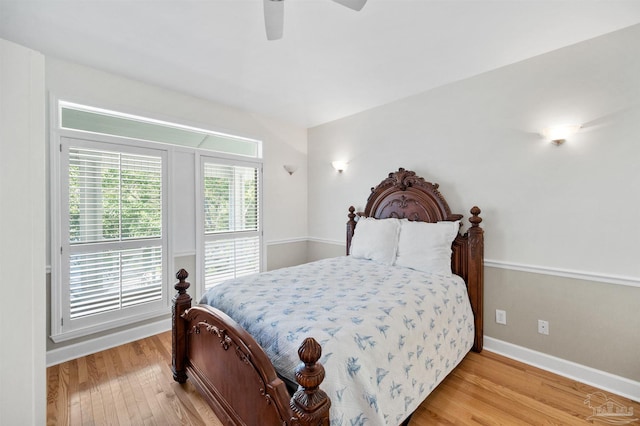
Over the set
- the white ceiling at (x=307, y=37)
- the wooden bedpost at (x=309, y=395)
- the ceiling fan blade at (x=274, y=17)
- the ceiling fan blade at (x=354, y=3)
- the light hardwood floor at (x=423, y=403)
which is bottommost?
the light hardwood floor at (x=423, y=403)

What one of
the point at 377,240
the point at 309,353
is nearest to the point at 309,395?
the point at 309,353

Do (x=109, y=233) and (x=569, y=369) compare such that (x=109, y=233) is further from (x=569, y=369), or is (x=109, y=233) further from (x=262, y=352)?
(x=569, y=369)

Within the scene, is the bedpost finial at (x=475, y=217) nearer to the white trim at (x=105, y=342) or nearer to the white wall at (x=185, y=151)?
the white wall at (x=185, y=151)

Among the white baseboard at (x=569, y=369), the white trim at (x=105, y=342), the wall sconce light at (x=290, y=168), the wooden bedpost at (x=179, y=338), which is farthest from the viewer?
the wall sconce light at (x=290, y=168)

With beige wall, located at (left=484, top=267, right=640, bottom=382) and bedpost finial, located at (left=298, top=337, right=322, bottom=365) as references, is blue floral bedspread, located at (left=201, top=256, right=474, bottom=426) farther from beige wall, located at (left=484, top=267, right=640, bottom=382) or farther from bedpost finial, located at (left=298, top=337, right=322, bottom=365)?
beige wall, located at (left=484, top=267, right=640, bottom=382)

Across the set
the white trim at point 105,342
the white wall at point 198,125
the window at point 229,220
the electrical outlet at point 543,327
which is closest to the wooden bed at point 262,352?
the electrical outlet at point 543,327

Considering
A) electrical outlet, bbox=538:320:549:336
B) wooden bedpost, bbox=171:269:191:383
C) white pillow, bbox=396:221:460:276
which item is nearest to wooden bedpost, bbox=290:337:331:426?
wooden bedpost, bbox=171:269:191:383

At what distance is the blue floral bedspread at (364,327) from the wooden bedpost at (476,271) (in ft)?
0.40

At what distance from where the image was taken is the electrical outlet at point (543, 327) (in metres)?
2.31

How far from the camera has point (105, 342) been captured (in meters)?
2.65

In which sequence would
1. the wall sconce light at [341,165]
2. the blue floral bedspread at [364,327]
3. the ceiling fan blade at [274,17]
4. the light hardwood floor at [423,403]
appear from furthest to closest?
the wall sconce light at [341,165] → the light hardwood floor at [423,403] → the ceiling fan blade at [274,17] → the blue floral bedspread at [364,327]

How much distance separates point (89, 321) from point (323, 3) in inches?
129

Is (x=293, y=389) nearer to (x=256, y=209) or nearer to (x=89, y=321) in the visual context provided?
(x=89, y=321)

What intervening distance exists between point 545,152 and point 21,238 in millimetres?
3144
